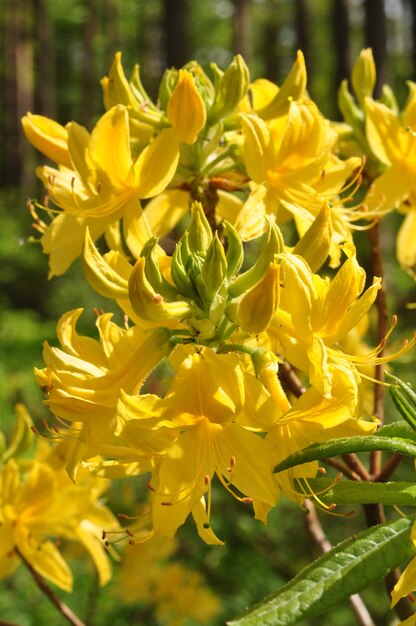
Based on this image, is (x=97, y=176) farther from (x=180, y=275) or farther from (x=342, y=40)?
(x=342, y=40)

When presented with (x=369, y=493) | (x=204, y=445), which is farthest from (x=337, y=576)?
(x=204, y=445)

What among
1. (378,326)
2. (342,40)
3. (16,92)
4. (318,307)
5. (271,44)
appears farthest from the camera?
(271,44)

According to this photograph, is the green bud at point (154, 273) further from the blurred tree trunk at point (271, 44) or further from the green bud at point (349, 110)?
the blurred tree trunk at point (271, 44)

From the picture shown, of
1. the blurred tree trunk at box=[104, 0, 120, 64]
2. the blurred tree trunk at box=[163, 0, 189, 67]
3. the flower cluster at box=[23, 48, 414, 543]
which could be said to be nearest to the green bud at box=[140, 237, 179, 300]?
the flower cluster at box=[23, 48, 414, 543]

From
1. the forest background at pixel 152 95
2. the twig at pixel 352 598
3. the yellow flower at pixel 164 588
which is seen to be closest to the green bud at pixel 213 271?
the twig at pixel 352 598

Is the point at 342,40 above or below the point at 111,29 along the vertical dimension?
below

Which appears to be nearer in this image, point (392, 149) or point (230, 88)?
point (230, 88)

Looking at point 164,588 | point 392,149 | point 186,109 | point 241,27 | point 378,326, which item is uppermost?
point 241,27
